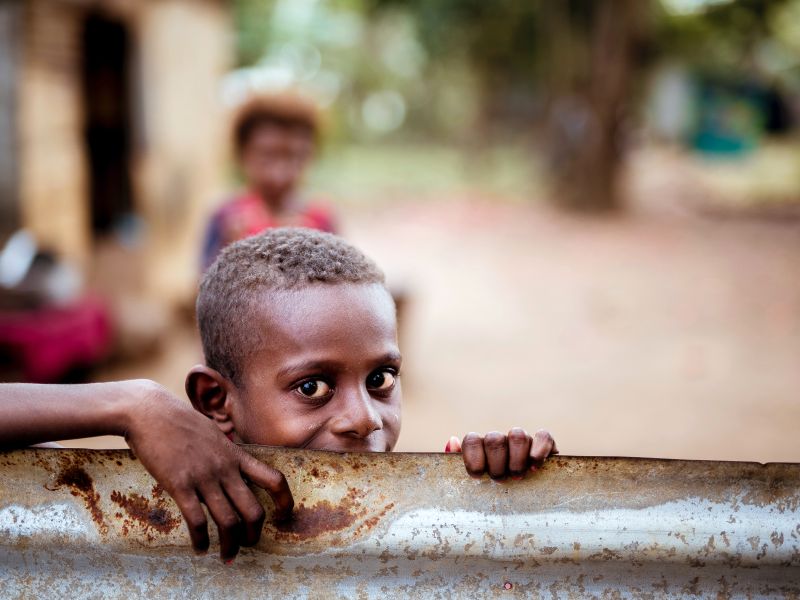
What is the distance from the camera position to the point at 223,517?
1.04 m

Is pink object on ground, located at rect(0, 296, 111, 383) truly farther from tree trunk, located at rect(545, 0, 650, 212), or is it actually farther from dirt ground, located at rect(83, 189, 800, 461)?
tree trunk, located at rect(545, 0, 650, 212)

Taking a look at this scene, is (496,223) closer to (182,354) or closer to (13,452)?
(182,354)

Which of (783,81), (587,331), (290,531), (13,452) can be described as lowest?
(587,331)

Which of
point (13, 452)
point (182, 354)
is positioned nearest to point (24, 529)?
point (13, 452)

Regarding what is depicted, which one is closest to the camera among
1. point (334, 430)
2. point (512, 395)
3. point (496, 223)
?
point (334, 430)

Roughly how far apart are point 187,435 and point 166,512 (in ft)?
0.37

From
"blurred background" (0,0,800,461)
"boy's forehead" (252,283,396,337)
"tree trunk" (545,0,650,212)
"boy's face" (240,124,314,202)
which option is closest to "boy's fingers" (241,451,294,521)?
"boy's forehead" (252,283,396,337)

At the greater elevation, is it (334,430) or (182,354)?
(334,430)

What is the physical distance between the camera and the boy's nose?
1348 mm

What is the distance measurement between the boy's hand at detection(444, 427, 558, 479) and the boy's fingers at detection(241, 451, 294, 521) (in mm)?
238

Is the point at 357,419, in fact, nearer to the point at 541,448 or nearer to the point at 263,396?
the point at 263,396

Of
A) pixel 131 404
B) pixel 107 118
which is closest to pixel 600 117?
pixel 107 118

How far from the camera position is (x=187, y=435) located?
1.07m

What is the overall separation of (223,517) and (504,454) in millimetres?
366
